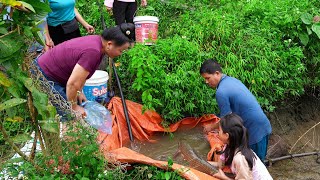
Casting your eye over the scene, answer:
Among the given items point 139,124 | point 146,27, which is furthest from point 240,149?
point 146,27

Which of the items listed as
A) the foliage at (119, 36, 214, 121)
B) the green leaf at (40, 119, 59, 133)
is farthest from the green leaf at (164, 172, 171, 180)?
→ the foliage at (119, 36, 214, 121)

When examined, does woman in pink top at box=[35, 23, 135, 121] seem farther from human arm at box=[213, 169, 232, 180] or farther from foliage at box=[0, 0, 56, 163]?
human arm at box=[213, 169, 232, 180]

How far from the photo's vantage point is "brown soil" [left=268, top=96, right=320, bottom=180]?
4914 millimetres

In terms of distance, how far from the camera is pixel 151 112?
503 centimetres

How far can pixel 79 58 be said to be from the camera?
11.5 ft

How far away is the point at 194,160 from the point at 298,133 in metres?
2.44

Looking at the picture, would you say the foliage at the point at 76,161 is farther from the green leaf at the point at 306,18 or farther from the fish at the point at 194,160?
the green leaf at the point at 306,18

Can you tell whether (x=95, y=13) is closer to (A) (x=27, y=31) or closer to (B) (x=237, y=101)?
(B) (x=237, y=101)

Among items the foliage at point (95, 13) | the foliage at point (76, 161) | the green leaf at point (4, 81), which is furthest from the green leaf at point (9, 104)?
the foliage at point (95, 13)

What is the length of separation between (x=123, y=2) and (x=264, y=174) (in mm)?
3753

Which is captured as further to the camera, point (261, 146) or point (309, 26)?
point (309, 26)

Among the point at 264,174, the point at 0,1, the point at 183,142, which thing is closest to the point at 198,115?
the point at 183,142

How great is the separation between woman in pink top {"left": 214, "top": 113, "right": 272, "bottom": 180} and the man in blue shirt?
50cm

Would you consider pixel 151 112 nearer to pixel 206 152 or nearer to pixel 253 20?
pixel 206 152
